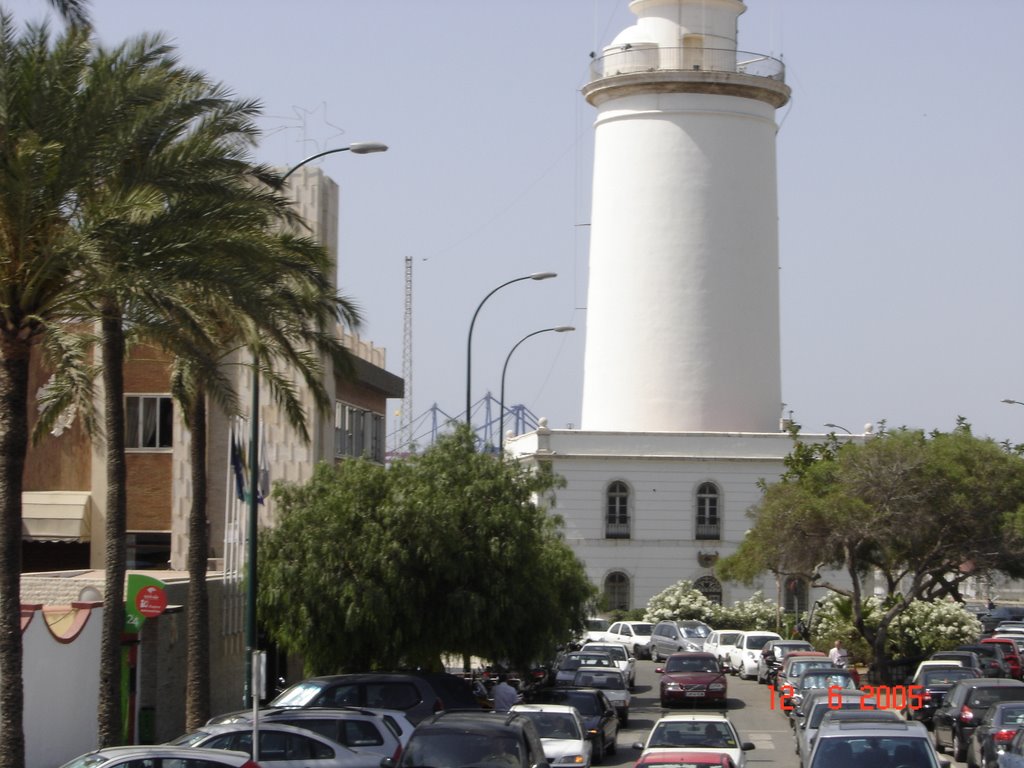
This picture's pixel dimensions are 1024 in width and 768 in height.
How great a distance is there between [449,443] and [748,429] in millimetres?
33761

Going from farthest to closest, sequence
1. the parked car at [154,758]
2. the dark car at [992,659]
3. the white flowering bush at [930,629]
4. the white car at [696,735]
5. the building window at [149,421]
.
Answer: the white flowering bush at [930,629]
the dark car at [992,659]
the building window at [149,421]
the white car at [696,735]
the parked car at [154,758]

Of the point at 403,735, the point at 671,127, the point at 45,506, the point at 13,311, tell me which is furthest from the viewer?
the point at 671,127

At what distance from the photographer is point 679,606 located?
200 ft

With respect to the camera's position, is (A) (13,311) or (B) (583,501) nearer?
(A) (13,311)

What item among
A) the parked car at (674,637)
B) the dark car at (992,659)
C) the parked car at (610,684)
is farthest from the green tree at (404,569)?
the parked car at (674,637)

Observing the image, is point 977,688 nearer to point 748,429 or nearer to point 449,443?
point 449,443

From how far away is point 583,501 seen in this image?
65.6m

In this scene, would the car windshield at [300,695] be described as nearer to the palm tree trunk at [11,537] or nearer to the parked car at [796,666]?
the palm tree trunk at [11,537]

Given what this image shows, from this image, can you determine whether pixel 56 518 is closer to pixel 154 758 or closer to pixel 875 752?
pixel 154 758

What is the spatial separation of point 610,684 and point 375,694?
419 inches

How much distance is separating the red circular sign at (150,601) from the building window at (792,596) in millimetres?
37219

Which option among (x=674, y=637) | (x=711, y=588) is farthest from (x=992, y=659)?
(x=711, y=588)

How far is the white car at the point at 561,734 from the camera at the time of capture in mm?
25531

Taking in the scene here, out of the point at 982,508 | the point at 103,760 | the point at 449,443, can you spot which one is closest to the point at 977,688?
the point at 449,443
